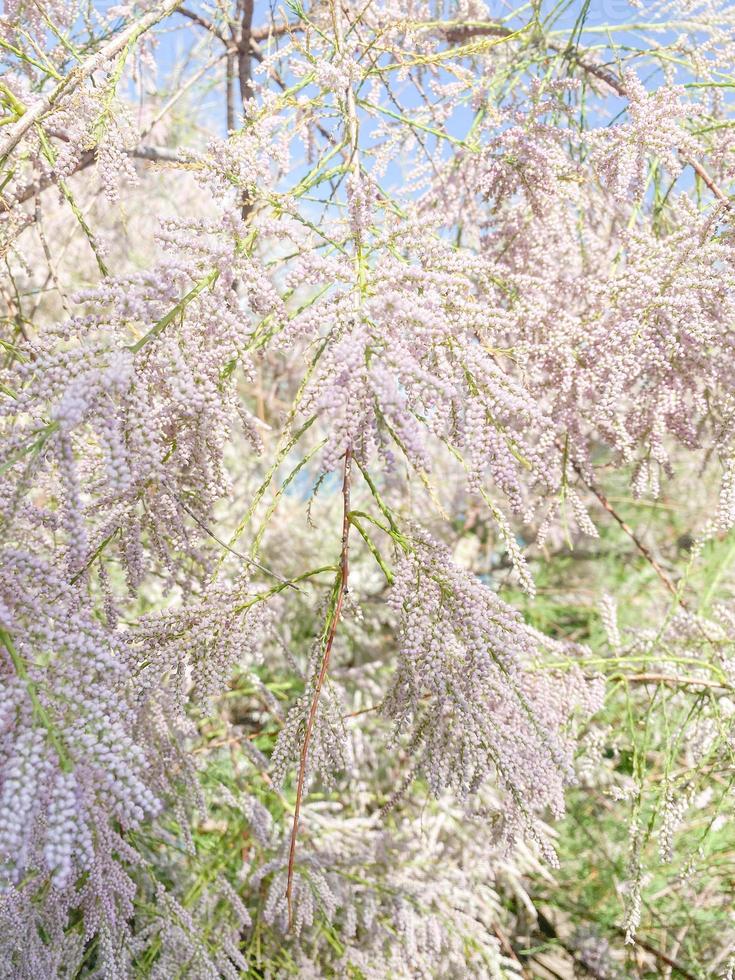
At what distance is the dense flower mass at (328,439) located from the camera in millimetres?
942

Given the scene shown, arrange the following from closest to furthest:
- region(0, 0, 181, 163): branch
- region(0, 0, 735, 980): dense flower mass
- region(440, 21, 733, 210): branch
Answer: region(0, 0, 735, 980): dense flower mass, region(0, 0, 181, 163): branch, region(440, 21, 733, 210): branch

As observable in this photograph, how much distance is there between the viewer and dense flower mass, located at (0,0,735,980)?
0.94 metres

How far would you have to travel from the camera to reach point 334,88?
4.55 ft

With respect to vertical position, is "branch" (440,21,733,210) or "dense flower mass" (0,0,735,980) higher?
"branch" (440,21,733,210)

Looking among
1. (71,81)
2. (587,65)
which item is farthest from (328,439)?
(587,65)

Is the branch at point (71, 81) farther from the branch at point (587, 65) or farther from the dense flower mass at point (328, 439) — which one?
the branch at point (587, 65)

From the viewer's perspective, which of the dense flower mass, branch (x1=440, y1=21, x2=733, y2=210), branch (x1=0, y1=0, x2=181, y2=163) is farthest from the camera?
branch (x1=440, y1=21, x2=733, y2=210)

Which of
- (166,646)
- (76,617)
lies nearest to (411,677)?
(166,646)

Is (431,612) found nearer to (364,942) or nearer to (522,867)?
(364,942)

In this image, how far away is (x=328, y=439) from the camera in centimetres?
93

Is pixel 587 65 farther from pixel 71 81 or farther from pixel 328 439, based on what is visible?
pixel 328 439

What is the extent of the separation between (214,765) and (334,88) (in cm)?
197

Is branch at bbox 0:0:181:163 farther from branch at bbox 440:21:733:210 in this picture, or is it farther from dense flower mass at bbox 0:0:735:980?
branch at bbox 440:21:733:210

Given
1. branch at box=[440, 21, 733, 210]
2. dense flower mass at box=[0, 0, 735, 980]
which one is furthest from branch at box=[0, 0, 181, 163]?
branch at box=[440, 21, 733, 210]
